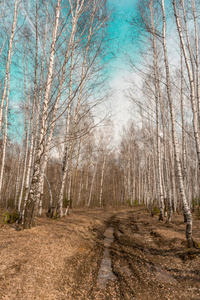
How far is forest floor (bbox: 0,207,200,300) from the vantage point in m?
3.09

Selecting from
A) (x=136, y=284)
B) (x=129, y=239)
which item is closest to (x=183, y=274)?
(x=136, y=284)

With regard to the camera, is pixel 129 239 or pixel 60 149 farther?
pixel 60 149

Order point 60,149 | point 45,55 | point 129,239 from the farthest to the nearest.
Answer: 1. point 60,149
2. point 45,55
3. point 129,239

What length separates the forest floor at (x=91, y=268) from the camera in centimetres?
309

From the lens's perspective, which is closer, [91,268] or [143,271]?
[143,271]

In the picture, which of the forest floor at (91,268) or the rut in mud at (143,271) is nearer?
the forest floor at (91,268)

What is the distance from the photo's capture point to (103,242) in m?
6.31

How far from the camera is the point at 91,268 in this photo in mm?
4199

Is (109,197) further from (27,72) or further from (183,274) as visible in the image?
(183,274)

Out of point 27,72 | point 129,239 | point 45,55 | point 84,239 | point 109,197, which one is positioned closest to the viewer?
point 84,239

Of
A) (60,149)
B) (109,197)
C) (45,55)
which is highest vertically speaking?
(45,55)

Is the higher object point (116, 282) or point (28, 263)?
point (28, 263)

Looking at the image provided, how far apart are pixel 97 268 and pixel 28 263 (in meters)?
1.64

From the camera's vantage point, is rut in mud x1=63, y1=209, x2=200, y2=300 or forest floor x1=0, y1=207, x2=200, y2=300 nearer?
forest floor x1=0, y1=207, x2=200, y2=300
